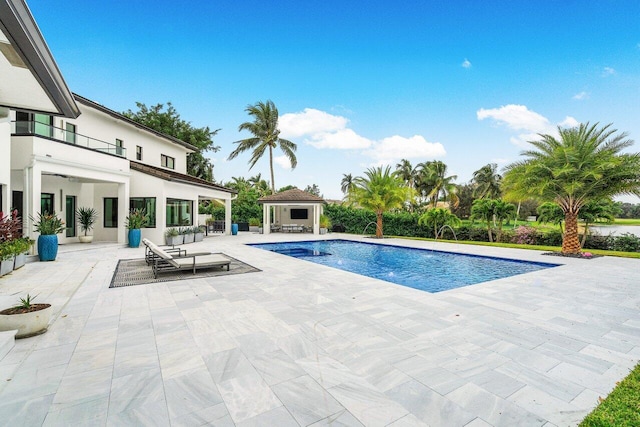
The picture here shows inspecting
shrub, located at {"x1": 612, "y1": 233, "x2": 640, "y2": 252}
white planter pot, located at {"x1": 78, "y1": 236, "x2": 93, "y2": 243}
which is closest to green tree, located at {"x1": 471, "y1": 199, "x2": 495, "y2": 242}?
shrub, located at {"x1": 612, "y1": 233, "x2": 640, "y2": 252}

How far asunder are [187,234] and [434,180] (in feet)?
114

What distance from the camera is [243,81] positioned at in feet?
77.8

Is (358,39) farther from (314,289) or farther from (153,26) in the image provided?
(314,289)

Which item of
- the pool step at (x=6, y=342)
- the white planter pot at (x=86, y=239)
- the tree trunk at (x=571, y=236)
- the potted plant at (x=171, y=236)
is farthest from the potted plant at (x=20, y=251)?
the tree trunk at (x=571, y=236)

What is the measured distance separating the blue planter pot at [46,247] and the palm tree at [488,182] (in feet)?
171

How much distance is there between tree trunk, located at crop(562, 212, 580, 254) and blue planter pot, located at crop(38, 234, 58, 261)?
21.4 m

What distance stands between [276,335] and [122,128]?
68.7 ft

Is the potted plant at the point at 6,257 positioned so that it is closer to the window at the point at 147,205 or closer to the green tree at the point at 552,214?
the window at the point at 147,205

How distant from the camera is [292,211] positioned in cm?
3183

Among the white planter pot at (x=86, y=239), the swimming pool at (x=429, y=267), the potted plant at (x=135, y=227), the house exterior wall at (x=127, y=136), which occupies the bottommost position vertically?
the swimming pool at (x=429, y=267)

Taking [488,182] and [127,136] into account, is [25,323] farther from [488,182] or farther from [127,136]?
[488,182]

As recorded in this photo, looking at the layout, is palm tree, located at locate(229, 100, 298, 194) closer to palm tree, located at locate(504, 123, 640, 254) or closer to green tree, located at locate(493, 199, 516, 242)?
green tree, located at locate(493, 199, 516, 242)

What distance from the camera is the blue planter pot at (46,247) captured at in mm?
10695

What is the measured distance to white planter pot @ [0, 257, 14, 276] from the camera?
819cm
